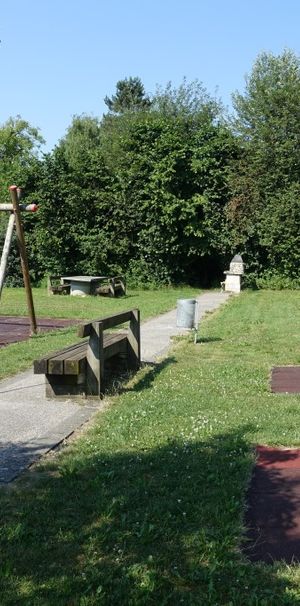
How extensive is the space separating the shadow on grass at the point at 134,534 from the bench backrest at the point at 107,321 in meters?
1.73

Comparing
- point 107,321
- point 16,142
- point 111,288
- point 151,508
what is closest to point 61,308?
point 111,288

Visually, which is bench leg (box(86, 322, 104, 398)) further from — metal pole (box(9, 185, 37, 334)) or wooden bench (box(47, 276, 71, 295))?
wooden bench (box(47, 276, 71, 295))

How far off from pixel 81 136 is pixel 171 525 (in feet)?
175

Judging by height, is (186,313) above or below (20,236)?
below

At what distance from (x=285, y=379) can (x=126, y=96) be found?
199 feet

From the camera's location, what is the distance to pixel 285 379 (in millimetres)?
7852

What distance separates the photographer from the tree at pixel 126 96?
6222 centimetres

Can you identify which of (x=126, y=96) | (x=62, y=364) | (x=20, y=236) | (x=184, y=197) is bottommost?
(x=62, y=364)

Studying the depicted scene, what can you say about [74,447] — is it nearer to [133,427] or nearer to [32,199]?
[133,427]

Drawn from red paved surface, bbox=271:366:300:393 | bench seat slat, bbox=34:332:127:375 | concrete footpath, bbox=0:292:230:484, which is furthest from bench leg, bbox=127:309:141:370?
red paved surface, bbox=271:366:300:393

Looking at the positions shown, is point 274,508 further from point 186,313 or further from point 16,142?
point 16,142

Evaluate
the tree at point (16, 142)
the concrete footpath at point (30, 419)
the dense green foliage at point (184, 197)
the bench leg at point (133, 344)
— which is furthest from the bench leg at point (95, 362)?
the tree at point (16, 142)

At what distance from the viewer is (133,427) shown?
5504 mm

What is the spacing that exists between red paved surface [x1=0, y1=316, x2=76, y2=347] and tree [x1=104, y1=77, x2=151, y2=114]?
49.4 meters
